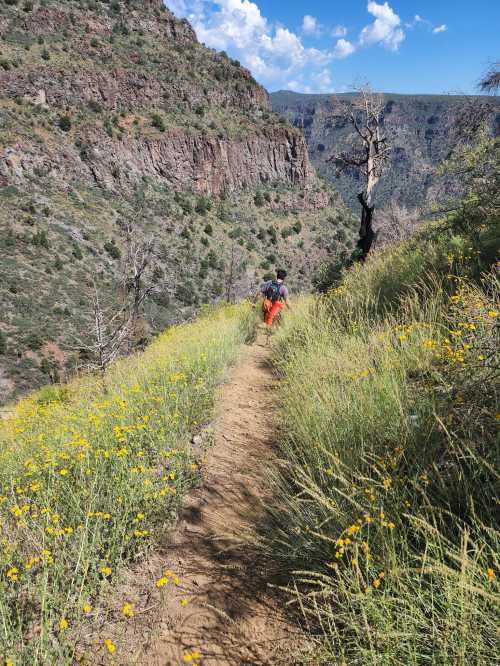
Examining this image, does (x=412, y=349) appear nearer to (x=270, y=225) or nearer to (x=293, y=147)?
(x=270, y=225)

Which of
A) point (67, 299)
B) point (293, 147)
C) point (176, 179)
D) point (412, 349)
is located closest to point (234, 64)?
point (293, 147)

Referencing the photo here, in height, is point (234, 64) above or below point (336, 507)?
above

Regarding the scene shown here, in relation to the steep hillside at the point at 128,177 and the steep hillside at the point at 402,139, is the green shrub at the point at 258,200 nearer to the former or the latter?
the steep hillside at the point at 128,177

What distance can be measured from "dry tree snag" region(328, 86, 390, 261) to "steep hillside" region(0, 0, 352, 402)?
14319 mm

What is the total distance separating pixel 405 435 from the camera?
2084 mm

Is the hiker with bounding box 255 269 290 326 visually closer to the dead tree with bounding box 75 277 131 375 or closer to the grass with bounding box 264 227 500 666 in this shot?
the dead tree with bounding box 75 277 131 375

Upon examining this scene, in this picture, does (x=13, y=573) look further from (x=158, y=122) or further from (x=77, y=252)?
(x=158, y=122)

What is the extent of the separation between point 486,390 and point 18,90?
5433 cm

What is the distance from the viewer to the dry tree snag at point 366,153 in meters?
11.8

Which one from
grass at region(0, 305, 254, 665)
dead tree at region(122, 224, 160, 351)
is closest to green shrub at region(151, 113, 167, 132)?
dead tree at region(122, 224, 160, 351)

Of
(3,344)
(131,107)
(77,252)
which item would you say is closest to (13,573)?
(3,344)

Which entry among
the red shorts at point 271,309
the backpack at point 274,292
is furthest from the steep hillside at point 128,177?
the red shorts at point 271,309

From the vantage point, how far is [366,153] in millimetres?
12539

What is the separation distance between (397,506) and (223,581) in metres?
0.97
